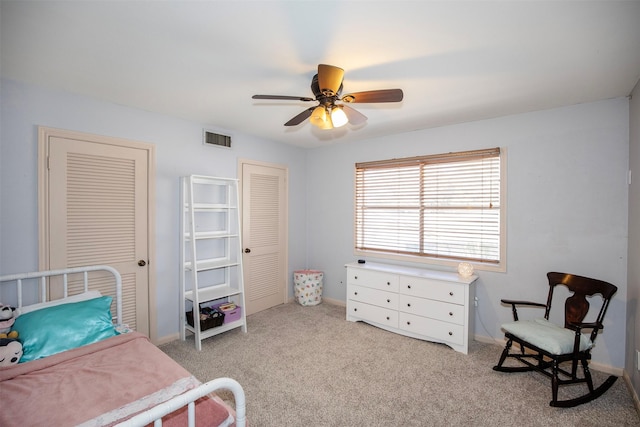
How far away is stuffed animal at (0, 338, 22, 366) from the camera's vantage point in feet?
5.71

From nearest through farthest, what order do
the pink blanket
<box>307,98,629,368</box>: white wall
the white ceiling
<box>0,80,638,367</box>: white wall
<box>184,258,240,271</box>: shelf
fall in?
the pink blanket → the white ceiling → <box>0,80,638,367</box>: white wall → <box>307,98,629,368</box>: white wall → <box>184,258,240,271</box>: shelf

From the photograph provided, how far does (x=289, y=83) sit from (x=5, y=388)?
2.55 m

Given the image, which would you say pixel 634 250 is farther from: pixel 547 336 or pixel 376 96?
pixel 376 96

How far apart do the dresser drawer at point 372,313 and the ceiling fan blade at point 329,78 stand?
261 centimetres

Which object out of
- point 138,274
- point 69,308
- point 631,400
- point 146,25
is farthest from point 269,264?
point 631,400

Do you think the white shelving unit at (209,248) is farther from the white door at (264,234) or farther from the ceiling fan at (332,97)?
the ceiling fan at (332,97)

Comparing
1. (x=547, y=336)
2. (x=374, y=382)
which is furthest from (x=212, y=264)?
(x=547, y=336)

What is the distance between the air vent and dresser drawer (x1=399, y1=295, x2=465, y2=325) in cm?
285

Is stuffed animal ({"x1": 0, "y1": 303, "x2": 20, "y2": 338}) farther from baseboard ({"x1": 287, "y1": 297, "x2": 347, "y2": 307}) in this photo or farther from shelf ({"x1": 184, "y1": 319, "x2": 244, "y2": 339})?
baseboard ({"x1": 287, "y1": 297, "x2": 347, "y2": 307})

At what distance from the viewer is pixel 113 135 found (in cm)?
279

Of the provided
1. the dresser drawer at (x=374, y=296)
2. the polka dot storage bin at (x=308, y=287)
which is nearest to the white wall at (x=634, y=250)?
the dresser drawer at (x=374, y=296)

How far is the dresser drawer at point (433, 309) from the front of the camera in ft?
9.80

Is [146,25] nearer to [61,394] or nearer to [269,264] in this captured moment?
[61,394]

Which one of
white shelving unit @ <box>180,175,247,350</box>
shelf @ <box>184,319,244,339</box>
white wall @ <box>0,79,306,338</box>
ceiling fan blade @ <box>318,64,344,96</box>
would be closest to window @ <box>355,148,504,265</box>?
white wall @ <box>0,79,306,338</box>
